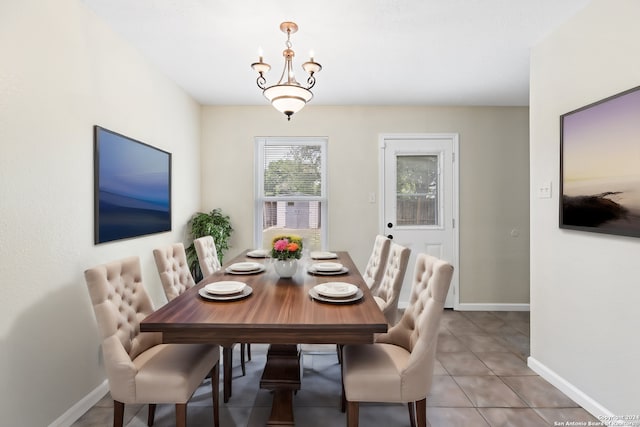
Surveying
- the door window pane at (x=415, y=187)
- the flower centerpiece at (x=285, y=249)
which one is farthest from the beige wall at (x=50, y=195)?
the door window pane at (x=415, y=187)

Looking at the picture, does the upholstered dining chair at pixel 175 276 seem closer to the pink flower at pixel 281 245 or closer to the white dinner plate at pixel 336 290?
the pink flower at pixel 281 245

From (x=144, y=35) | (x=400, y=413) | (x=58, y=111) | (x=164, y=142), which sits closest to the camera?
(x=58, y=111)

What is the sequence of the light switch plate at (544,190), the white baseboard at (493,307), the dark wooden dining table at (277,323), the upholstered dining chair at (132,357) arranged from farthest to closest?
the white baseboard at (493,307) < the light switch plate at (544,190) < the upholstered dining chair at (132,357) < the dark wooden dining table at (277,323)

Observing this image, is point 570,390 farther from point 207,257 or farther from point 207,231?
point 207,231

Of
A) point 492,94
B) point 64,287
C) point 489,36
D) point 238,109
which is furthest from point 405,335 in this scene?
point 238,109

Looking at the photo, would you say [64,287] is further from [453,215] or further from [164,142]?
[453,215]

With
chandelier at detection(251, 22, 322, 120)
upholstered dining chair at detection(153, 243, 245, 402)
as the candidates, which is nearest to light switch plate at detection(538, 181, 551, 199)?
chandelier at detection(251, 22, 322, 120)

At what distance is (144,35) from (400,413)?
3.20 meters

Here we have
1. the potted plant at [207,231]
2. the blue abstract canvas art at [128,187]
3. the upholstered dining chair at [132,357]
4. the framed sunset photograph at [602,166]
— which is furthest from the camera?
the potted plant at [207,231]

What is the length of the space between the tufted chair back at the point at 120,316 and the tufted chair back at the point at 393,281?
58.8 inches

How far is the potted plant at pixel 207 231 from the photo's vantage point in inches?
143

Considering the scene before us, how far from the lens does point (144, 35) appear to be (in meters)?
2.44

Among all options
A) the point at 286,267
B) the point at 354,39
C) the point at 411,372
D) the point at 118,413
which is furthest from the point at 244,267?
the point at 354,39

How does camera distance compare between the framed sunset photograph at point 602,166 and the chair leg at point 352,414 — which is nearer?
the chair leg at point 352,414
